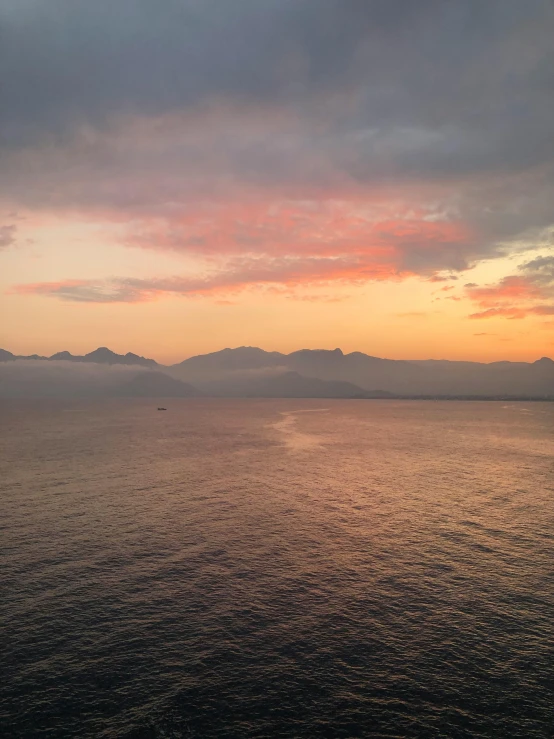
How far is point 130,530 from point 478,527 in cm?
6900

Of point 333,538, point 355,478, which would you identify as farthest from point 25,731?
point 355,478

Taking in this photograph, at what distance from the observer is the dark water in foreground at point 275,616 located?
42906 millimetres

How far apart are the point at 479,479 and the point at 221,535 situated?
93430mm

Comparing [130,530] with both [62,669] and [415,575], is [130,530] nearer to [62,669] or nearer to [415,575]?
[62,669]

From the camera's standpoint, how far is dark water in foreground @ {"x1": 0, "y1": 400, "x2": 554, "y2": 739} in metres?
42.9

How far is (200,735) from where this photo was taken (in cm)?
4038

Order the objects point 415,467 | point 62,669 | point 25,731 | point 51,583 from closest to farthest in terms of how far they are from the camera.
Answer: point 25,731 → point 62,669 → point 51,583 → point 415,467

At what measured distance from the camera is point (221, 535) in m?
86.9

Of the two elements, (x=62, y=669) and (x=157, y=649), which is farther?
(x=157, y=649)

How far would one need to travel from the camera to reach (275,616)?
5866cm

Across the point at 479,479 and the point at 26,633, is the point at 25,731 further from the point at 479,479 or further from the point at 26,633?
the point at 479,479

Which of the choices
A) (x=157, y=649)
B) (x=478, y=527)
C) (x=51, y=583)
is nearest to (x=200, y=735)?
(x=157, y=649)

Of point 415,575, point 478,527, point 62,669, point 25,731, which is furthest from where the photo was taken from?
point 478,527

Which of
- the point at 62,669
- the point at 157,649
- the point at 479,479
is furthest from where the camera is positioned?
the point at 479,479
